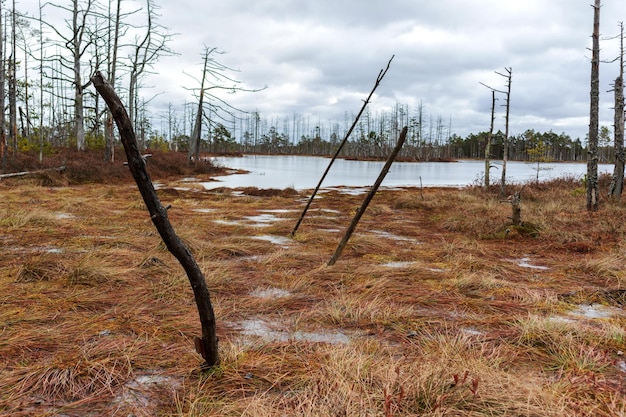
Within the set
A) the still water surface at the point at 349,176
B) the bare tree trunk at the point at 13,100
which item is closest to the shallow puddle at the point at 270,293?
the still water surface at the point at 349,176

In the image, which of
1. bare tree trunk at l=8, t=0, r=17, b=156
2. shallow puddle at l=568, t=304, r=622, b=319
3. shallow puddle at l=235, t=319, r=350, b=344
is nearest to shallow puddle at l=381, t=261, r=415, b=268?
shallow puddle at l=568, t=304, r=622, b=319

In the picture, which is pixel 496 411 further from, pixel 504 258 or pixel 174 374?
pixel 504 258

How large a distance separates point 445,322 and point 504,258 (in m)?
3.33

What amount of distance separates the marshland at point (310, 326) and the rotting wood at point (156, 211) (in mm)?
197

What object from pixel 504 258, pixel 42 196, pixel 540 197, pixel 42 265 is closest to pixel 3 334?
Result: pixel 42 265

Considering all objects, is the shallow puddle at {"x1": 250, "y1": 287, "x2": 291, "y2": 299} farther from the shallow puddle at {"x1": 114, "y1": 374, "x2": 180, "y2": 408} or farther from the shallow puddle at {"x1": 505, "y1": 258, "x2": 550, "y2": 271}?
the shallow puddle at {"x1": 505, "y1": 258, "x2": 550, "y2": 271}

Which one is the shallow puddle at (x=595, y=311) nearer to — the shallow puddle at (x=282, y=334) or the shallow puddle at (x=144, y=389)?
the shallow puddle at (x=282, y=334)

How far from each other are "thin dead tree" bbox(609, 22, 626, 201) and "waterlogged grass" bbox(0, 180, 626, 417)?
343 inches

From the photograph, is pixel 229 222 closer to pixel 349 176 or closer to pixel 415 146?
pixel 349 176

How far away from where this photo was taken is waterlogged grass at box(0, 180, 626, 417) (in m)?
2.10

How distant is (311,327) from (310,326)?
21 mm

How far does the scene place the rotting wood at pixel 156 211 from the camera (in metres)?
1.78

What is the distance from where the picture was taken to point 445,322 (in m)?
3.26

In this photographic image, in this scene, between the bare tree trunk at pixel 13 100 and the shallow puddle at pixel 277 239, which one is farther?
the bare tree trunk at pixel 13 100
